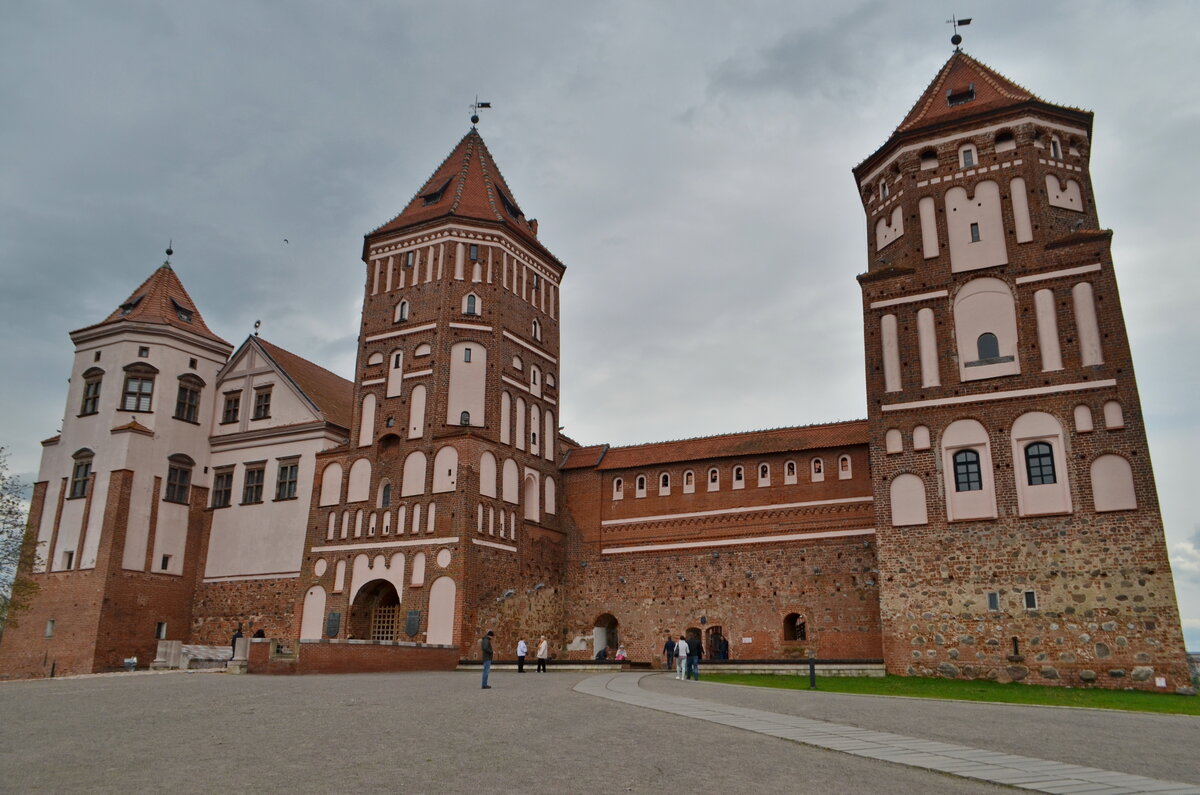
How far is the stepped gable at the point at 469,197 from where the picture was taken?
36.6 m

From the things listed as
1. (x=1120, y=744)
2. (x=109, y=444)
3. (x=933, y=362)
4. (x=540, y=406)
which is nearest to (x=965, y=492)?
(x=933, y=362)

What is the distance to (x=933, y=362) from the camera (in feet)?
89.4

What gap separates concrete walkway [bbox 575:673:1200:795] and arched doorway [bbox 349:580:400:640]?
20.3 m

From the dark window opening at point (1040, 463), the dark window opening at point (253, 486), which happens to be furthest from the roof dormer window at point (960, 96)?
the dark window opening at point (253, 486)

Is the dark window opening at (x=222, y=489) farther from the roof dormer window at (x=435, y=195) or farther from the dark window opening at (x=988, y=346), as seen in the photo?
the dark window opening at (x=988, y=346)

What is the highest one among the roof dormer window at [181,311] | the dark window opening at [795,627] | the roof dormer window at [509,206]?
the roof dormer window at [509,206]

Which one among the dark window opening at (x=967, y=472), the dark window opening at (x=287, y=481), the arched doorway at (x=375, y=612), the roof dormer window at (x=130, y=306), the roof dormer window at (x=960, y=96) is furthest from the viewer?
the roof dormer window at (x=130, y=306)

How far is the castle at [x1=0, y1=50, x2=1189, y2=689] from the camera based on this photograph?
24.7 m

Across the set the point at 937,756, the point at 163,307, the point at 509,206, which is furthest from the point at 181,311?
the point at 937,756

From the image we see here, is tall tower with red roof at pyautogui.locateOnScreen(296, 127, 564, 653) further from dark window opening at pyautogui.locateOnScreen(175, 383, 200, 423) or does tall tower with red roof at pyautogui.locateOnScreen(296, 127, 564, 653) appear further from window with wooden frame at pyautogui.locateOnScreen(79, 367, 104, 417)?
window with wooden frame at pyautogui.locateOnScreen(79, 367, 104, 417)

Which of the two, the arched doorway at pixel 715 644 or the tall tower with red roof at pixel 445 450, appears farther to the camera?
the arched doorway at pixel 715 644

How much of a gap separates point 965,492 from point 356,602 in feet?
69.3

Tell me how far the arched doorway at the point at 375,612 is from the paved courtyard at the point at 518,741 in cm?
1508

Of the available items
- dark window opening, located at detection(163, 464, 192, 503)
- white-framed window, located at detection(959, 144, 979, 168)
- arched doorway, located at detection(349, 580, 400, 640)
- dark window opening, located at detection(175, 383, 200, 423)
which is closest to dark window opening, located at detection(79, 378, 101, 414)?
dark window opening, located at detection(175, 383, 200, 423)
